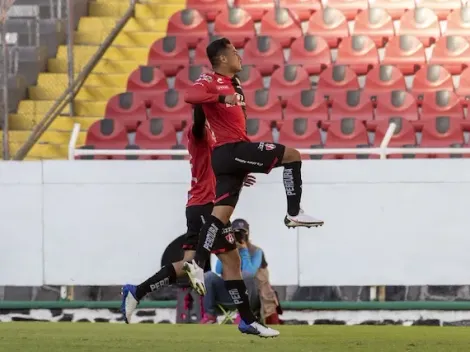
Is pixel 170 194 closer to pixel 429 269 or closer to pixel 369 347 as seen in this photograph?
pixel 429 269

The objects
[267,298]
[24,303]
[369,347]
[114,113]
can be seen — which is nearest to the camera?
[369,347]

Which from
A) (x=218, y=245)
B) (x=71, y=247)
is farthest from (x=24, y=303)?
(x=218, y=245)

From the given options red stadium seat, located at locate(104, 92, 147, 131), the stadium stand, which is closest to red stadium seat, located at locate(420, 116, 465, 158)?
the stadium stand

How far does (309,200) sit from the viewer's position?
1430 cm

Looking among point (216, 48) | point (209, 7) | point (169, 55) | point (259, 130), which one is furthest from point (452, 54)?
point (216, 48)

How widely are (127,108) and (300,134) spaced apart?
277cm

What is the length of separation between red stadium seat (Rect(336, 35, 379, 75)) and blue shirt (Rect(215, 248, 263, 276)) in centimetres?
616

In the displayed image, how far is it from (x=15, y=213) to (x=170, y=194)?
183 centimetres

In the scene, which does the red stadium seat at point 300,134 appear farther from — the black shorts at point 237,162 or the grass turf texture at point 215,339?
the black shorts at point 237,162

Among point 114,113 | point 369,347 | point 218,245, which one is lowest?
point 369,347

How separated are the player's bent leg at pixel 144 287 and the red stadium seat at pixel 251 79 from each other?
29.6ft

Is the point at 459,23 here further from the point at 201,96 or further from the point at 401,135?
the point at 201,96

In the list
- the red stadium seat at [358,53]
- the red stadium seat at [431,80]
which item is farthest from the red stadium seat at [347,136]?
the red stadium seat at [358,53]

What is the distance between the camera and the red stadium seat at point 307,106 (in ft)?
59.5
